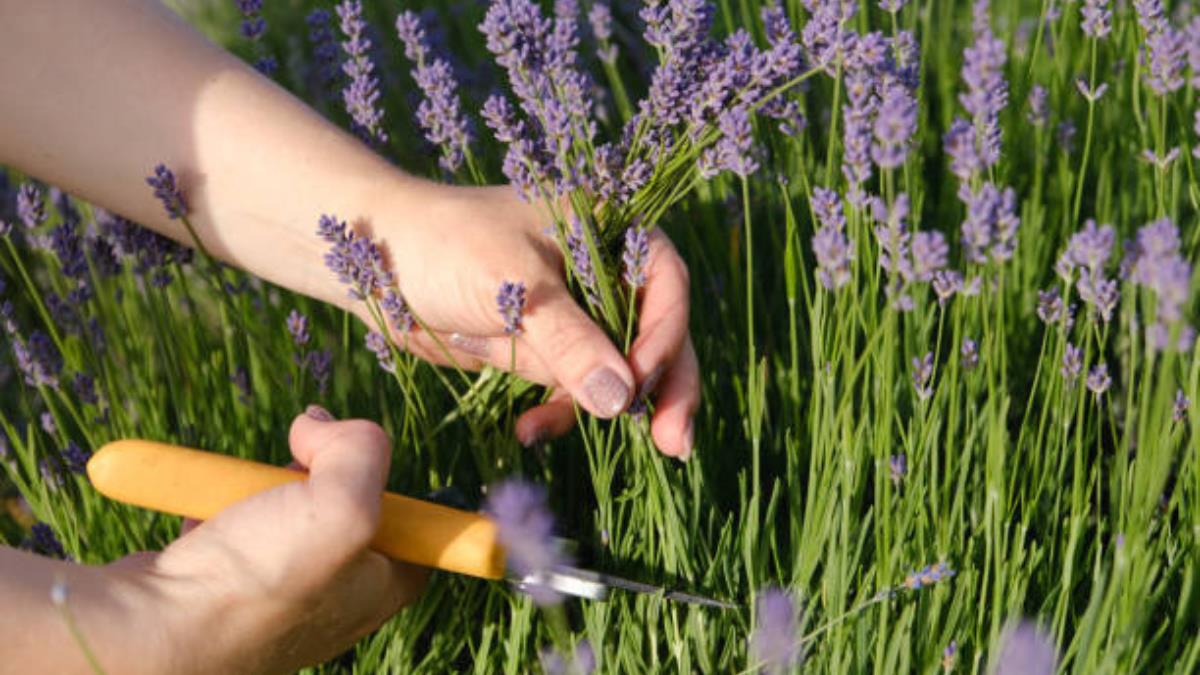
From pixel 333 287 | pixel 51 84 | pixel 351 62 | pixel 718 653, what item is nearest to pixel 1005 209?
pixel 718 653

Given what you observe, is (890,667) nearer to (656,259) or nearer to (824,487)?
(824,487)

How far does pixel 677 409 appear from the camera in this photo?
181 centimetres

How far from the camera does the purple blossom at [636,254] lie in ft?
5.64

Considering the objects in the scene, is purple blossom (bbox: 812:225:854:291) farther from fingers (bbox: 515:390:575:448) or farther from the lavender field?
fingers (bbox: 515:390:575:448)

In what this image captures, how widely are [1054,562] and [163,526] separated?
136 centimetres

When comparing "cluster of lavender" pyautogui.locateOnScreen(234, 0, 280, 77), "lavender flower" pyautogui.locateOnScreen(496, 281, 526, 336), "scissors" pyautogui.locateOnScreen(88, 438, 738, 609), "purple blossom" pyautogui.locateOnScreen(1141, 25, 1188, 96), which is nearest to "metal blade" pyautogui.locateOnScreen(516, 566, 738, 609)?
"scissors" pyautogui.locateOnScreen(88, 438, 738, 609)

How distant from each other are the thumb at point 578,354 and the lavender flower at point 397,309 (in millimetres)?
167

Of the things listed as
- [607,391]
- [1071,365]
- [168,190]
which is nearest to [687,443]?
[607,391]

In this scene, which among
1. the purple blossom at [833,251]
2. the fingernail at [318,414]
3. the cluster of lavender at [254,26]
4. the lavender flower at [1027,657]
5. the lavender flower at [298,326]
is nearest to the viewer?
the lavender flower at [1027,657]

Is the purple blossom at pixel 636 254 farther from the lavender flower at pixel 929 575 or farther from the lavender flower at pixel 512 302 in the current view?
the lavender flower at pixel 929 575

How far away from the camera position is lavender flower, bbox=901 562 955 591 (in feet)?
5.17

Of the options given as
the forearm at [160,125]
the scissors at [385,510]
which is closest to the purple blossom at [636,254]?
the scissors at [385,510]

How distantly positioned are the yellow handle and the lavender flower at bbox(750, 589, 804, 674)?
0.33 metres

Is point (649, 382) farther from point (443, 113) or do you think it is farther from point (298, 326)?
point (298, 326)
